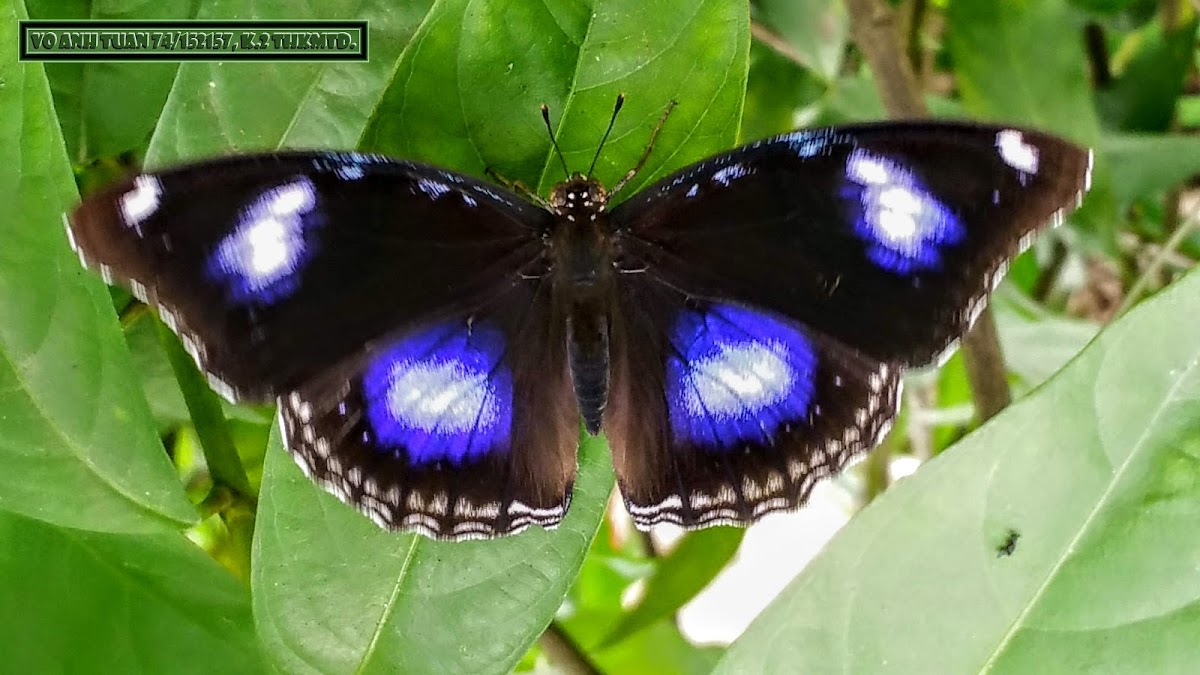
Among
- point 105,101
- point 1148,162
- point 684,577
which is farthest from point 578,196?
point 1148,162

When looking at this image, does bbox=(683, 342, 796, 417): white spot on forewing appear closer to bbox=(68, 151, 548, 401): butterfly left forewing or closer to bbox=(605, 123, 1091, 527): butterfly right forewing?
bbox=(605, 123, 1091, 527): butterfly right forewing

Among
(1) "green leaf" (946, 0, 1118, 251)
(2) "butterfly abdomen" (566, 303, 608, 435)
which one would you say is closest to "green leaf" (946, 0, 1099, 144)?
(1) "green leaf" (946, 0, 1118, 251)

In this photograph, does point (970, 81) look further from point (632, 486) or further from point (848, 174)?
point (632, 486)

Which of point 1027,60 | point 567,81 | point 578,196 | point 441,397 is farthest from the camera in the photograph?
point 1027,60

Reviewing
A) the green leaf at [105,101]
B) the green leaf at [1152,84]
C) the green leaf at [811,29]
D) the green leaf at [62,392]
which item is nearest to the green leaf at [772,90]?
the green leaf at [811,29]

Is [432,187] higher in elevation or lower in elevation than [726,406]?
higher

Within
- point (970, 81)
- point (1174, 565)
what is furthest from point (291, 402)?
point (970, 81)

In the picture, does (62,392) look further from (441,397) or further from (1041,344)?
(1041,344)
